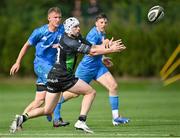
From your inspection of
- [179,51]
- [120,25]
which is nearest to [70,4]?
[120,25]

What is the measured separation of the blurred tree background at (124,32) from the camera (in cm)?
4019

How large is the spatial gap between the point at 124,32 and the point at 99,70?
20647 millimetres

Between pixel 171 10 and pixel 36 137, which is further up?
pixel 171 10

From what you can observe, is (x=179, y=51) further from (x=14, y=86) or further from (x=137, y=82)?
(x=14, y=86)

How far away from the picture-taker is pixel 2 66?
4159 cm

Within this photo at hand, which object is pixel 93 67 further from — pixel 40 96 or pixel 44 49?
pixel 40 96

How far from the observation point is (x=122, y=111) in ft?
78.6

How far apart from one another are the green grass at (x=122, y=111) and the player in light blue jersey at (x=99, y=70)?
59cm

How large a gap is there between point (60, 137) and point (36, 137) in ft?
1.36

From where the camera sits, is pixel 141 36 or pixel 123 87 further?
pixel 141 36

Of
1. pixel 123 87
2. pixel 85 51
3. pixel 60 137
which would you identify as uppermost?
pixel 123 87

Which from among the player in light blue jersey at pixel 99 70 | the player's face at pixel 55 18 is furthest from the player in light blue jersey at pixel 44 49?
the player in light blue jersey at pixel 99 70

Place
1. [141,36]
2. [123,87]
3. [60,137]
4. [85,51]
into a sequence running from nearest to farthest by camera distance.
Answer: [60,137] < [85,51] < [123,87] < [141,36]

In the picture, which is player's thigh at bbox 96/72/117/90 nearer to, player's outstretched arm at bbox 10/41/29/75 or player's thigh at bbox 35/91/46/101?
player's thigh at bbox 35/91/46/101
